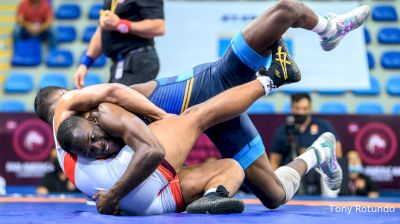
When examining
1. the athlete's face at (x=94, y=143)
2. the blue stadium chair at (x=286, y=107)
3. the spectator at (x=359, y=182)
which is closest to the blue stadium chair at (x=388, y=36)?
the blue stadium chair at (x=286, y=107)

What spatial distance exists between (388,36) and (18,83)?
486cm

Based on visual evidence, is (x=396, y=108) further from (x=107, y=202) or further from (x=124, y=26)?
(x=107, y=202)

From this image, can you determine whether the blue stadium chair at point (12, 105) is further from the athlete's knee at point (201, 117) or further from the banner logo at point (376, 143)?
the athlete's knee at point (201, 117)

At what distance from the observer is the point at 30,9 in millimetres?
8211

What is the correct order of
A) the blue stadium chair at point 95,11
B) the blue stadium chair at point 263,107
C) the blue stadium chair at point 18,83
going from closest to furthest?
the blue stadium chair at point 263,107 < the blue stadium chair at point 18,83 < the blue stadium chair at point 95,11

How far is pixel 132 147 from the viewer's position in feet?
8.32

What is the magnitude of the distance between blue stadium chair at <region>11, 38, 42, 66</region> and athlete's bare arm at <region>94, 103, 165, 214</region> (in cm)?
A: 598

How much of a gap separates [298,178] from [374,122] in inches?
99.4

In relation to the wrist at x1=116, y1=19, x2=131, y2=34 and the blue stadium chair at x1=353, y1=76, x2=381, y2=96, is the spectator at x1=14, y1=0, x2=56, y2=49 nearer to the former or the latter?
the blue stadium chair at x1=353, y1=76, x2=381, y2=96

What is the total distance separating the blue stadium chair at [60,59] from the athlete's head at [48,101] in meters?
5.28

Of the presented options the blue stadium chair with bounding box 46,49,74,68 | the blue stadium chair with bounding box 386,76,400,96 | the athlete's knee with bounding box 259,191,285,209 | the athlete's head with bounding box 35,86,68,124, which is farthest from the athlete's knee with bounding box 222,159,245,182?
the blue stadium chair with bounding box 46,49,74,68

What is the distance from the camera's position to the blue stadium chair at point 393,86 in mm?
7707

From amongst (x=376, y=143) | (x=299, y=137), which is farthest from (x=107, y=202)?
(x=376, y=143)

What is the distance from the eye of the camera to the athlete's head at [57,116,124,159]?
2.52m
